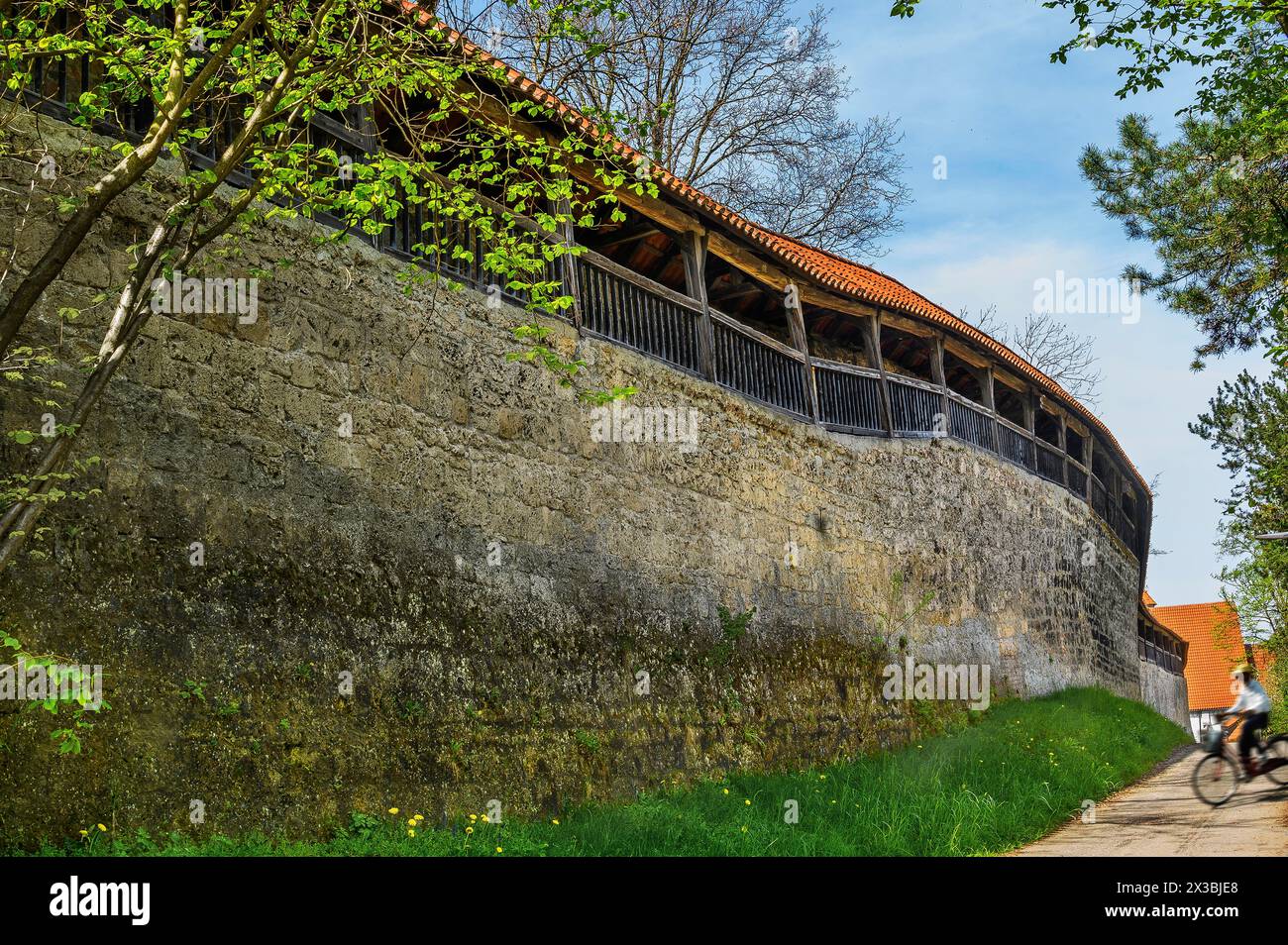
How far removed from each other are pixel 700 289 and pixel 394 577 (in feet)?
17.5

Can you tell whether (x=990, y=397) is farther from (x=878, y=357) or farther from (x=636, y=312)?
(x=636, y=312)

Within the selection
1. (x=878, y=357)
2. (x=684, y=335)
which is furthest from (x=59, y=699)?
(x=878, y=357)

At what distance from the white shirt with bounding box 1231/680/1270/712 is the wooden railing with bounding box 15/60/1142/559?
5.46m

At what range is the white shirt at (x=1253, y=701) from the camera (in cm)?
860

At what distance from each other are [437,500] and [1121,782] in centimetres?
939

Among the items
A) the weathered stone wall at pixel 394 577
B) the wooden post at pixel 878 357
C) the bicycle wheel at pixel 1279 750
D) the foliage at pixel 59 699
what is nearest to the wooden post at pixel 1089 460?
the wooden post at pixel 878 357

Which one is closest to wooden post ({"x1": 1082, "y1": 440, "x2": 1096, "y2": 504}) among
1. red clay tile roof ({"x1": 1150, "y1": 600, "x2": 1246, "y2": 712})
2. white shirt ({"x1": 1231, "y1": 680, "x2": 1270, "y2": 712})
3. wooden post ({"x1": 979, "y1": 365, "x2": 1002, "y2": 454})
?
wooden post ({"x1": 979, "y1": 365, "x2": 1002, "y2": 454})

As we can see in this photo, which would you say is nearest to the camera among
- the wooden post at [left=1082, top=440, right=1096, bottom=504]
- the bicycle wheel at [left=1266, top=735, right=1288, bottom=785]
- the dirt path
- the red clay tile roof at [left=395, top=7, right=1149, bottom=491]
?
the red clay tile roof at [left=395, top=7, right=1149, bottom=491]

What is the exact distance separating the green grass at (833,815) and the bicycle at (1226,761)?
1.23 m

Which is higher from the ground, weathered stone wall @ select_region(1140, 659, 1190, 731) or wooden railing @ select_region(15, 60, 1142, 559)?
wooden railing @ select_region(15, 60, 1142, 559)

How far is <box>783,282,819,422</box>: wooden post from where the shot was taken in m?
13.0

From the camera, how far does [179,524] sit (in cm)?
614

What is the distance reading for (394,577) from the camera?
289 inches

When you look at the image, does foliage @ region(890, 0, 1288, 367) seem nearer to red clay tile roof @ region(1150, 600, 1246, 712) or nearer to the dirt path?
the dirt path
